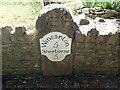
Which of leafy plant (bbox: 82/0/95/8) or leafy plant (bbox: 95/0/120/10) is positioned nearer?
leafy plant (bbox: 95/0/120/10)

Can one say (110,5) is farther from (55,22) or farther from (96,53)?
(55,22)

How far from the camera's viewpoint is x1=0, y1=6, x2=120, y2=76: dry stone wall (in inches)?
182

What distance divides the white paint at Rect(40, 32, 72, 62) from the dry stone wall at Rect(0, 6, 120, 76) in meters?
0.06

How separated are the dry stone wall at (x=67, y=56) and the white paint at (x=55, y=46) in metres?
0.06

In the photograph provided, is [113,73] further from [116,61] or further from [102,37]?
[102,37]

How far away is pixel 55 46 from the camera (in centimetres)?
476

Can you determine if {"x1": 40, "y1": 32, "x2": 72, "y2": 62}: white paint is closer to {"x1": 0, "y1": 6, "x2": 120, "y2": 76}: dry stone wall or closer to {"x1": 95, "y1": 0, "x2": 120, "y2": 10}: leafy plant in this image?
{"x1": 0, "y1": 6, "x2": 120, "y2": 76}: dry stone wall

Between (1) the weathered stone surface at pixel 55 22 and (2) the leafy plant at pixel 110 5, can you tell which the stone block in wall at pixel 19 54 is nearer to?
(1) the weathered stone surface at pixel 55 22

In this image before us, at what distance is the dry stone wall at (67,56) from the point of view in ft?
15.2

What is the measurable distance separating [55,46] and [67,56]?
0.26 meters

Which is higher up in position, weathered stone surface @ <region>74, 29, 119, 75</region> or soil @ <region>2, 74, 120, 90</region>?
weathered stone surface @ <region>74, 29, 119, 75</region>

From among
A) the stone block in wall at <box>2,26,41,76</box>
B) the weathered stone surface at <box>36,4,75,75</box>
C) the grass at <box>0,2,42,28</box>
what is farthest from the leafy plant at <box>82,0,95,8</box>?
the stone block in wall at <box>2,26,41,76</box>

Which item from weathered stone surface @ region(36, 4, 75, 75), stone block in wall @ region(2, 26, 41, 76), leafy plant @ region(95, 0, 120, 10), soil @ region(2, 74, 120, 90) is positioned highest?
leafy plant @ region(95, 0, 120, 10)

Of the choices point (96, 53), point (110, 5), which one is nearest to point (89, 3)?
point (110, 5)
